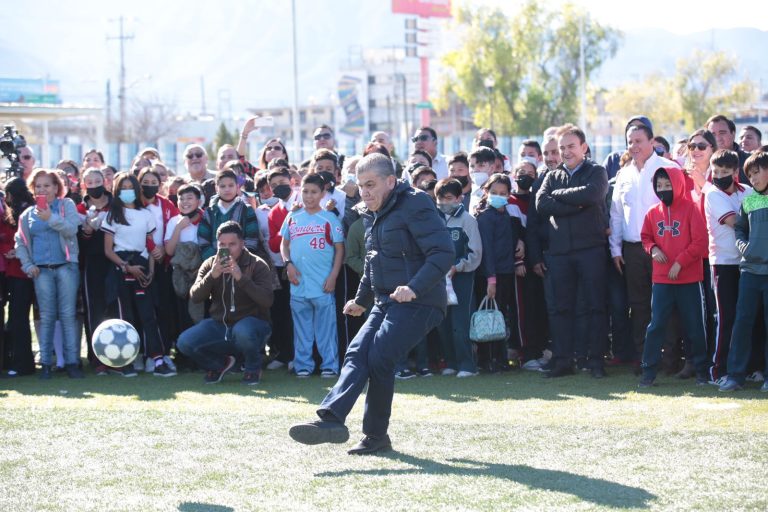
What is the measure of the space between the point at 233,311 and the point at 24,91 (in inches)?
4609

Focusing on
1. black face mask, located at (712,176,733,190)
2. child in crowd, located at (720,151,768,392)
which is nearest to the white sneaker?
child in crowd, located at (720,151,768,392)

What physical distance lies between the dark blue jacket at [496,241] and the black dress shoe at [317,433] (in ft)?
14.3

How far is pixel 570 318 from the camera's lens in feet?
35.3

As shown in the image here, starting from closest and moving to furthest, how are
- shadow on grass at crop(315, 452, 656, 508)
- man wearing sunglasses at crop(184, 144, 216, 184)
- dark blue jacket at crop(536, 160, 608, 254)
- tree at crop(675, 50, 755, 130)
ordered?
shadow on grass at crop(315, 452, 656, 508) < dark blue jacket at crop(536, 160, 608, 254) < man wearing sunglasses at crop(184, 144, 216, 184) < tree at crop(675, 50, 755, 130)

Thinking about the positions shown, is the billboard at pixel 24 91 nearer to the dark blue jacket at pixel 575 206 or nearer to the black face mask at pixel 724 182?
the dark blue jacket at pixel 575 206

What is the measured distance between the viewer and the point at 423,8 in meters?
122

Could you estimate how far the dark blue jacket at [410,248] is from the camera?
7.28 meters

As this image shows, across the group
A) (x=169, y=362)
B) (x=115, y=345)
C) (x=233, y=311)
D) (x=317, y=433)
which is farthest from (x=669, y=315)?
(x=169, y=362)

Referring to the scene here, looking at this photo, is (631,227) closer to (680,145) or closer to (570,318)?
(570,318)

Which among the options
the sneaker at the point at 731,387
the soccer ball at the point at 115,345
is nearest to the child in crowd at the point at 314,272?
the soccer ball at the point at 115,345

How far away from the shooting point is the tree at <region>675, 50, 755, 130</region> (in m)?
84.8

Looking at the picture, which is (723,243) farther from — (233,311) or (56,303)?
(56,303)

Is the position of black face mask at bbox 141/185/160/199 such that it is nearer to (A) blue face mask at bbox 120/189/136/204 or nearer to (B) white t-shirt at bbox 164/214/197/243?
(A) blue face mask at bbox 120/189/136/204

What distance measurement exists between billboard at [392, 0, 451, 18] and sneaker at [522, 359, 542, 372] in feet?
360
